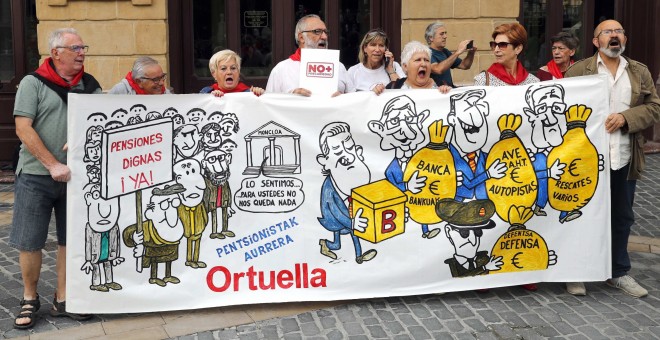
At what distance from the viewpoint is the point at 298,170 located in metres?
5.56

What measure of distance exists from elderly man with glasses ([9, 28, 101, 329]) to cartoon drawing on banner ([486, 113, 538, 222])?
262 cm

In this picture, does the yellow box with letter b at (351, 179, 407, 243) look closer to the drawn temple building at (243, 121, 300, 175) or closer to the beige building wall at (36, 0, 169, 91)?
the drawn temple building at (243, 121, 300, 175)

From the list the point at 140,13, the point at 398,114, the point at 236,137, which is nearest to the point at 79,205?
the point at 236,137

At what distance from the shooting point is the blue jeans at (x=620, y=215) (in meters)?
5.87

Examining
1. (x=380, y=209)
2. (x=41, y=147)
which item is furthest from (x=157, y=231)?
(x=380, y=209)

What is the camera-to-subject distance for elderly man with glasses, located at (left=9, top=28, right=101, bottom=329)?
516 centimetres

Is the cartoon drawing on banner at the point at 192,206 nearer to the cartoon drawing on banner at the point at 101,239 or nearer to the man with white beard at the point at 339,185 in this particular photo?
the cartoon drawing on banner at the point at 101,239

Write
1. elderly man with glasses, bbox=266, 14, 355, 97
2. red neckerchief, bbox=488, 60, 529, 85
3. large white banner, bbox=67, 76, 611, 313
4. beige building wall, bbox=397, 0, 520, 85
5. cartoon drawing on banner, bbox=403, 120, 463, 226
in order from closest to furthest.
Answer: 1. large white banner, bbox=67, 76, 611, 313
2. cartoon drawing on banner, bbox=403, 120, 463, 226
3. red neckerchief, bbox=488, 60, 529, 85
4. elderly man with glasses, bbox=266, 14, 355, 97
5. beige building wall, bbox=397, 0, 520, 85

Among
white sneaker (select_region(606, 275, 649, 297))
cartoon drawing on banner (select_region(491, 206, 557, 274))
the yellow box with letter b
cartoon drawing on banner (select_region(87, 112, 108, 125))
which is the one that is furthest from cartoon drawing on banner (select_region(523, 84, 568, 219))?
cartoon drawing on banner (select_region(87, 112, 108, 125))

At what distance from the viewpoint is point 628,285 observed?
5914 millimetres

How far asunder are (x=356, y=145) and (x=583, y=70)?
1.68 m

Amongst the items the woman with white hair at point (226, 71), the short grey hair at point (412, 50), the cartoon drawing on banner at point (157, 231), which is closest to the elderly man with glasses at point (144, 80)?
the woman with white hair at point (226, 71)

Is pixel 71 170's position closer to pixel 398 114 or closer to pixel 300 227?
pixel 300 227

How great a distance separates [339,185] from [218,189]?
0.76 meters
